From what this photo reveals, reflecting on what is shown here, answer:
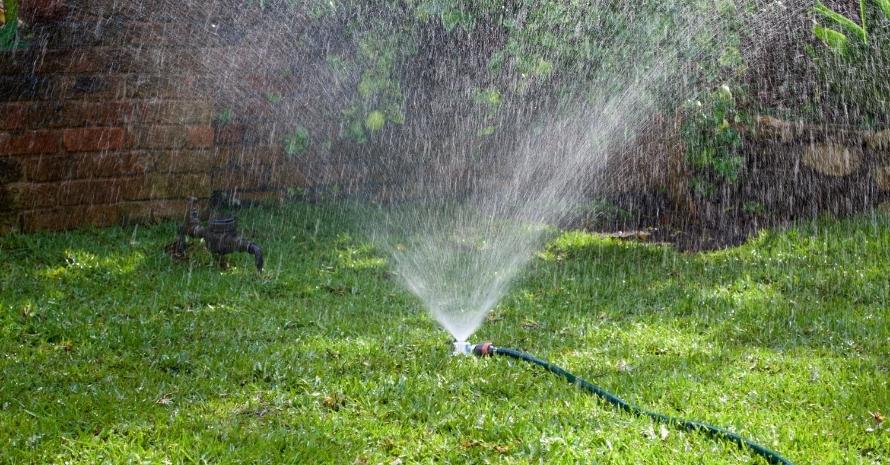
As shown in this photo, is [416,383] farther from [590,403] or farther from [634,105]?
[634,105]

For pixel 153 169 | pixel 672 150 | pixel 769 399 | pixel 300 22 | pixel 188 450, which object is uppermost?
pixel 300 22

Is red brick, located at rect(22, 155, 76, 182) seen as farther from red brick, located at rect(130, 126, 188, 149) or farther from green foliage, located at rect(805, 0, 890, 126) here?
green foliage, located at rect(805, 0, 890, 126)

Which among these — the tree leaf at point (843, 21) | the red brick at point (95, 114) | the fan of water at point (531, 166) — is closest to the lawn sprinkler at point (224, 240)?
the fan of water at point (531, 166)

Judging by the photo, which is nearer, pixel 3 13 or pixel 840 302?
pixel 840 302

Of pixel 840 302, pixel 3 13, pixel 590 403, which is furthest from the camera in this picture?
pixel 3 13

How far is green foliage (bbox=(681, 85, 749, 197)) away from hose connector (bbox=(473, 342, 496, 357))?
10.2 ft

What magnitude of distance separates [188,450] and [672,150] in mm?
4667

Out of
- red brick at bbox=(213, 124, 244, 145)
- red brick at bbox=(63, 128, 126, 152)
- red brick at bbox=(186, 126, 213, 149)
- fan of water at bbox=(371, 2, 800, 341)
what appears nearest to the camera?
fan of water at bbox=(371, 2, 800, 341)

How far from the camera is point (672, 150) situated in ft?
22.7

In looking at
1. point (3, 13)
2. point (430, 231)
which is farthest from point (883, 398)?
point (3, 13)

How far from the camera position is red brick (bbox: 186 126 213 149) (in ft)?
22.5

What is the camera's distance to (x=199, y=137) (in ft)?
22.6

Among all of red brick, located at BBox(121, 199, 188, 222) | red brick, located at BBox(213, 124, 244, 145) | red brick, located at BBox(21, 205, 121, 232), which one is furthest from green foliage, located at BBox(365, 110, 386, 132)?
red brick, located at BBox(21, 205, 121, 232)

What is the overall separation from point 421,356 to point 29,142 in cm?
360
